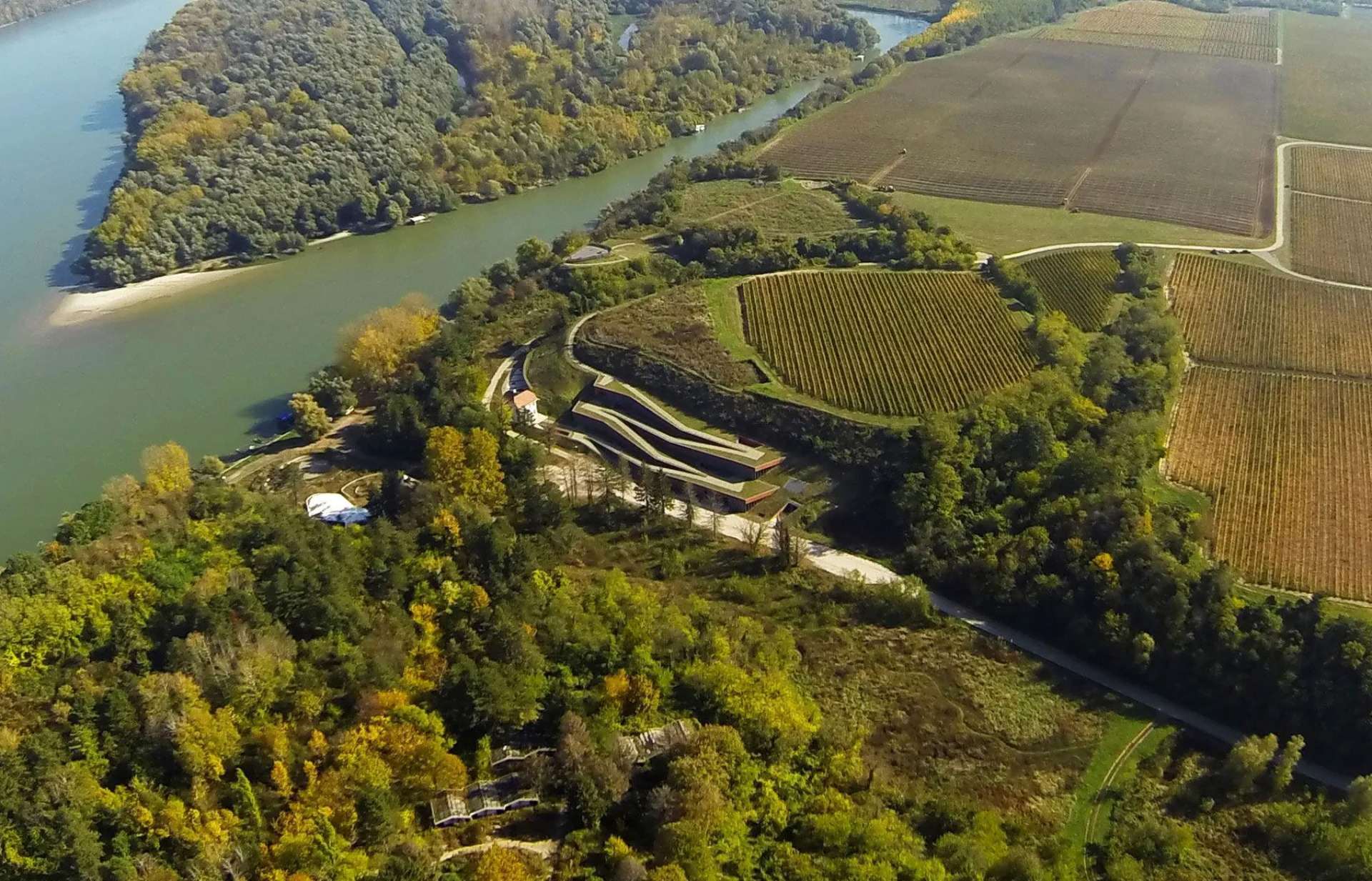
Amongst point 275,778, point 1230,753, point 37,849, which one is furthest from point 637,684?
point 1230,753

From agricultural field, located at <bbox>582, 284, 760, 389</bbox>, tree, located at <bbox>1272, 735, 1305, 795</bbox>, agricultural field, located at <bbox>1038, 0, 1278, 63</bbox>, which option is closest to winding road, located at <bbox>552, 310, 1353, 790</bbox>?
tree, located at <bbox>1272, 735, 1305, 795</bbox>

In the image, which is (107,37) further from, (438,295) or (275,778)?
(275,778)

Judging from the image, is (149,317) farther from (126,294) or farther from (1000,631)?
(1000,631)

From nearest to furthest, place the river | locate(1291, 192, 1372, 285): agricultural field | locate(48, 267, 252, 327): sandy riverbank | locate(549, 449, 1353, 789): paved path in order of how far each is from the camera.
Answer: locate(549, 449, 1353, 789): paved path, the river, locate(1291, 192, 1372, 285): agricultural field, locate(48, 267, 252, 327): sandy riverbank

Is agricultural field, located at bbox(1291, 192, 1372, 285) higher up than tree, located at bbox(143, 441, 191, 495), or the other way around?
tree, located at bbox(143, 441, 191, 495)

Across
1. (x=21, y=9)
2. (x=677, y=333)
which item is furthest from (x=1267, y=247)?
(x=21, y=9)

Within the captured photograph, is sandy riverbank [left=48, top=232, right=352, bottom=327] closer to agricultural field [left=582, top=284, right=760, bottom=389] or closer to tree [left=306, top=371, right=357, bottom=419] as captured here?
tree [left=306, top=371, right=357, bottom=419]
